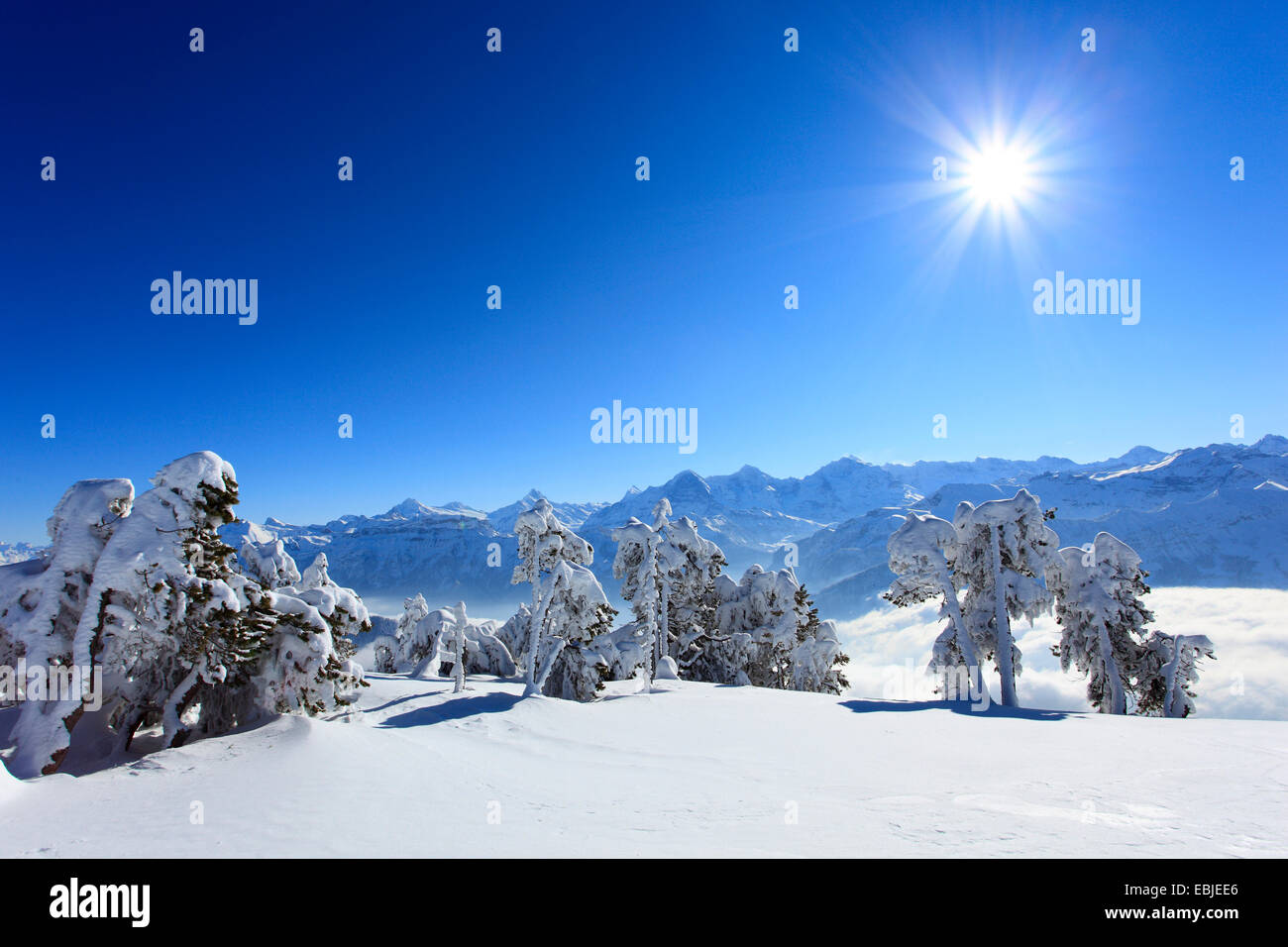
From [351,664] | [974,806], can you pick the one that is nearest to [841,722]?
[974,806]

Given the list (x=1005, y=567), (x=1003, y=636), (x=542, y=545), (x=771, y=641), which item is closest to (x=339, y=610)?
(x=542, y=545)

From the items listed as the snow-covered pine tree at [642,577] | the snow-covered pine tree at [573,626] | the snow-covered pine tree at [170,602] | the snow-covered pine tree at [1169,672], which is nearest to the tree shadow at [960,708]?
the snow-covered pine tree at [1169,672]

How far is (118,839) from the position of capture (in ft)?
22.2

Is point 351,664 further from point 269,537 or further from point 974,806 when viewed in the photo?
point 269,537

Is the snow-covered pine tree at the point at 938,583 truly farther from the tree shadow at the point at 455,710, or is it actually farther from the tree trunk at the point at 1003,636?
the tree shadow at the point at 455,710

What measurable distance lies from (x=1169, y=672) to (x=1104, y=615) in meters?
3.38

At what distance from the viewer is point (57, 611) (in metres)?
11.0

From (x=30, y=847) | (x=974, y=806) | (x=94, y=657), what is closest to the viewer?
(x=30, y=847)

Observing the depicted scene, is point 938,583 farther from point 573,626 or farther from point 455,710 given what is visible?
point 455,710

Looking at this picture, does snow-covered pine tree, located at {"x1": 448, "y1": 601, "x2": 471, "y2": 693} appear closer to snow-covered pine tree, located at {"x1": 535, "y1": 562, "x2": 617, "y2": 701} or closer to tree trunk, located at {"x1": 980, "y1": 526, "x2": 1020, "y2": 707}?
snow-covered pine tree, located at {"x1": 535, "y1": 562, "x2": 617, "y2": 701}

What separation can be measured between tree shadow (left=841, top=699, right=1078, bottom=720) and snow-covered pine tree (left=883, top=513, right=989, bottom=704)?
123 inches

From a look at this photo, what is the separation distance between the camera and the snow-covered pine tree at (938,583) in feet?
78.9
